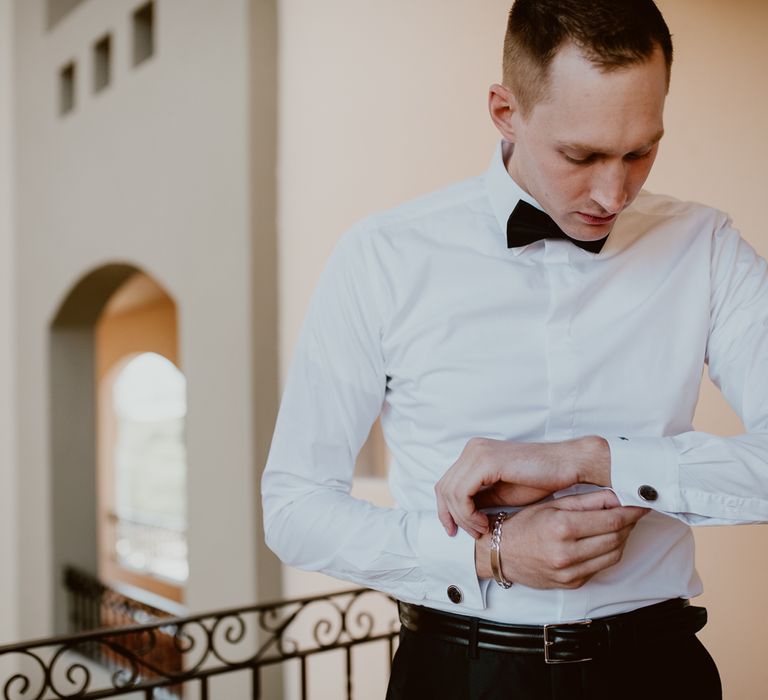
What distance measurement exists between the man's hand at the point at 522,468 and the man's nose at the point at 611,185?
305 mm

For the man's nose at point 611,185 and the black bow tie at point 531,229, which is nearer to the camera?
the man's nose at point 611,185

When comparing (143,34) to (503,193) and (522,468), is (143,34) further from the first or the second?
(522,468)

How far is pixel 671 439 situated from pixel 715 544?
202 cm

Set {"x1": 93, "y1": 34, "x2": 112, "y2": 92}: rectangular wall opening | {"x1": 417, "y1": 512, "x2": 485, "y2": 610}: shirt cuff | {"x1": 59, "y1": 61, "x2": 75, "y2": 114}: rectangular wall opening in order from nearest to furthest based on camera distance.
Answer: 1. {"x1": 417, "y1": 512, "x2": 485, "y2": 610}: shirt cuff
2. {"x1": 93, "y1": 34, "x2": 112, "y2": 92}: rectangular wall opening
3. {"x1": 59, "y1": 61, "x2": 75, "y2": 114}: rectangular wall opening

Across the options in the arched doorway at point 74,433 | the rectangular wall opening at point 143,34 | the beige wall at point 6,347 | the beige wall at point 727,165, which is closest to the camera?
the beige wall at point 727,165

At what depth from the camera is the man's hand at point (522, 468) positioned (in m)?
1.12

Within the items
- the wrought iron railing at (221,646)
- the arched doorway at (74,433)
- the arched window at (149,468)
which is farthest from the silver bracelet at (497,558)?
the arched window at (149,468)

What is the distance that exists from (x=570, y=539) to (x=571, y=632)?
16cm

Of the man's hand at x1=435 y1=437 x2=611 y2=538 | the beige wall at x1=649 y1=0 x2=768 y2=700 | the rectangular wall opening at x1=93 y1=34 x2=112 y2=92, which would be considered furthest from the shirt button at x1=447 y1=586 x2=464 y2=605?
the rectangular wall opening at x1=93 y1=34 x2=112 y2=92

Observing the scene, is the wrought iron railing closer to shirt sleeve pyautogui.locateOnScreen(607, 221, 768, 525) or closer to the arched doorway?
the arched doorway

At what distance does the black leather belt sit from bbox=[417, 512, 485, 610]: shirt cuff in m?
0.03

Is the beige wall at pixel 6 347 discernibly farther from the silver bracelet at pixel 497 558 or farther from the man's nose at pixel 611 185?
the man's nose at pixel 611 185

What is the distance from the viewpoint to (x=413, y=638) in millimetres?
1290

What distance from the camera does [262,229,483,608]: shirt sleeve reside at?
4.20ft
